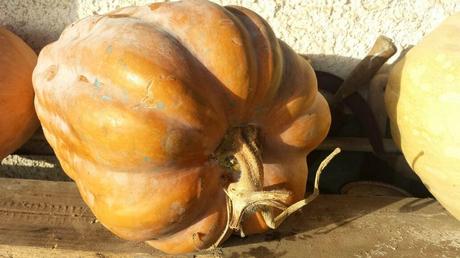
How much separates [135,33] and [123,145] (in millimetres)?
282

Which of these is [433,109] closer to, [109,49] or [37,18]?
[109,49]

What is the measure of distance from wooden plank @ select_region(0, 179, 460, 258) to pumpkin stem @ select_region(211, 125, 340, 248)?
21 centimetres

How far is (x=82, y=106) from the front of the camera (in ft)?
3.61

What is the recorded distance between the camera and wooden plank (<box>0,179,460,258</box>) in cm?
131

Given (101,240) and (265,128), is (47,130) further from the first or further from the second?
(265,128)

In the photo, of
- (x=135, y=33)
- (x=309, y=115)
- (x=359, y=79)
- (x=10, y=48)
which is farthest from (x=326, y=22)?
(x=10, y=48)

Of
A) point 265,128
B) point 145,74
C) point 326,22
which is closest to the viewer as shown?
point 145,74

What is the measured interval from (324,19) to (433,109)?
594mm

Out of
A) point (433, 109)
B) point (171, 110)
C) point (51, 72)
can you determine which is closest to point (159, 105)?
point (171, 110)

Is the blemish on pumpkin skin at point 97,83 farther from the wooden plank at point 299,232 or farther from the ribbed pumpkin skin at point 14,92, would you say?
the ribbed pumpkin skin at point 14,92

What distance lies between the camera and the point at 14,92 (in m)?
1.61

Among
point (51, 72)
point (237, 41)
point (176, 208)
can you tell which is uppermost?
point (237, 41)

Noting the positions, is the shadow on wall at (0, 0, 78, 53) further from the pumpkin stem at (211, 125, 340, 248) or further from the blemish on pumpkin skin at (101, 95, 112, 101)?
the pumpkin stem at (211, 125, 340, 248)

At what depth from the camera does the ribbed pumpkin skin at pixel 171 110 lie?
104cm
